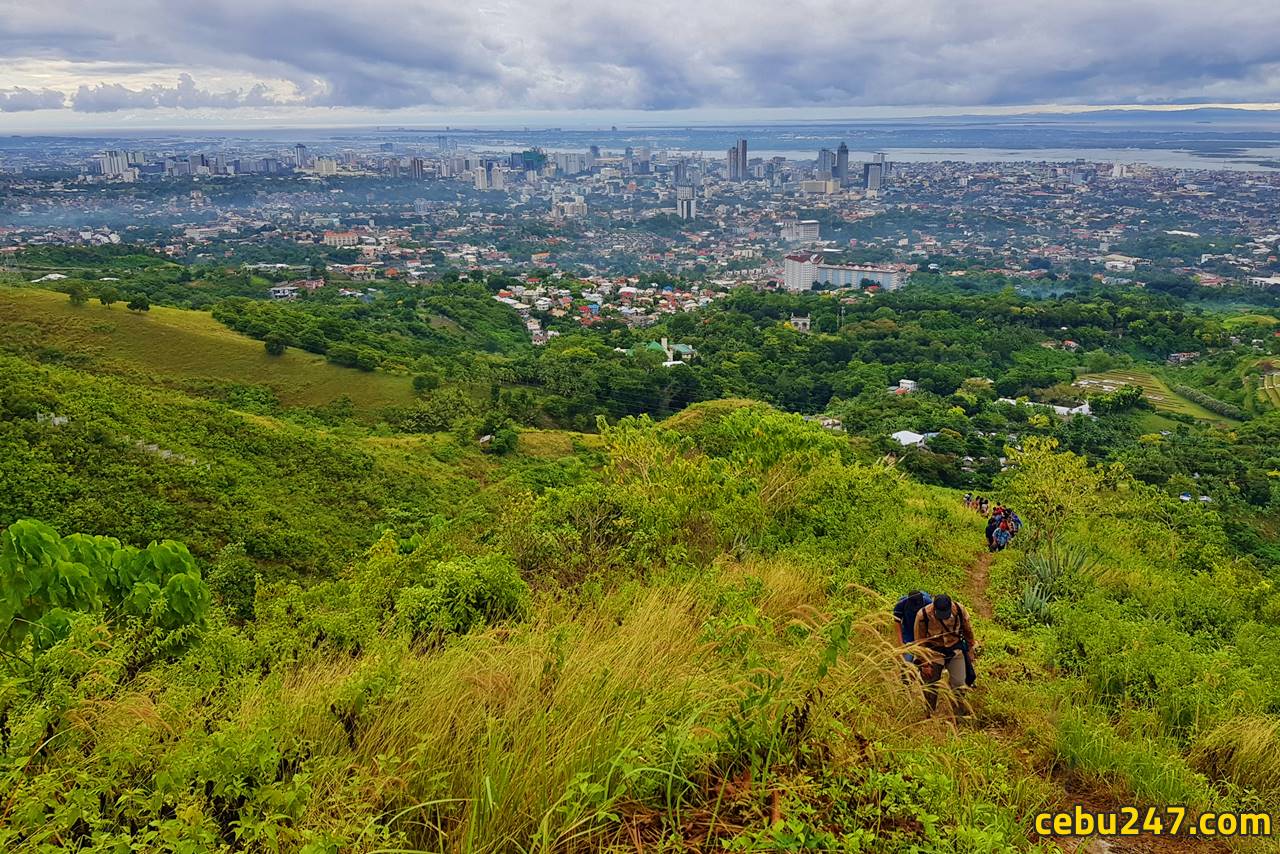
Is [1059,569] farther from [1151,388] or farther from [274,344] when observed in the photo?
[1151,388]

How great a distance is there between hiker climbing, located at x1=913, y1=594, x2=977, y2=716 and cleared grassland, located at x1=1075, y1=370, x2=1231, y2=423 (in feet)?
107

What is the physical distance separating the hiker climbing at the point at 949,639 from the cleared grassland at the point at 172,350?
73.9ft

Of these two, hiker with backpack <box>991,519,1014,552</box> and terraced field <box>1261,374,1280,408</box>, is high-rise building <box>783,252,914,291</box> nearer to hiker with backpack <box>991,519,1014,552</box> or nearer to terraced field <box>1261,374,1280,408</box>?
terraced field <box>1261,374,1280,408</box>

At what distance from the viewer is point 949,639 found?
143 inches

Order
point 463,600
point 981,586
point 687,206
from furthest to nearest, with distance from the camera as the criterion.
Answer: point 687,206 < point 981,586 < point 463,600

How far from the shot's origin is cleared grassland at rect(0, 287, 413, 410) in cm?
2230

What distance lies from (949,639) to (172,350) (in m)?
26.0

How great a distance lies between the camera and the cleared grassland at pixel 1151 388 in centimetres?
3046

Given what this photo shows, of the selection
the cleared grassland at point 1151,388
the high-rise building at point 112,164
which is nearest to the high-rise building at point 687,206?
the cleared grassland at point 1151,388

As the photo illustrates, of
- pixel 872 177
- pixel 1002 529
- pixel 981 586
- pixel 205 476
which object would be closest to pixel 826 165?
pixel 872 177

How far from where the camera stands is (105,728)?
7.16ft

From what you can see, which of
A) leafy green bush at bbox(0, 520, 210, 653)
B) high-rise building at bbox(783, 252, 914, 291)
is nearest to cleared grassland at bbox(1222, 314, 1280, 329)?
high-rise building at bbox(783, 252, 914, 291)

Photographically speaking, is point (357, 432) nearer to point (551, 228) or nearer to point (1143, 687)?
point (1143, 687)

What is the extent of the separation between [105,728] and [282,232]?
92.9 metres
